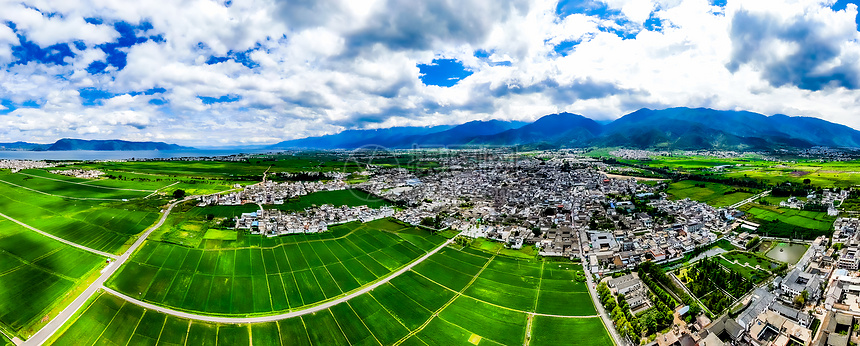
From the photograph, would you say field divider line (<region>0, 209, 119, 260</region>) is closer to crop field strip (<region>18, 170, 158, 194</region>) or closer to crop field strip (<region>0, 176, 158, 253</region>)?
crop field strip (<region>0, 176, 158, 253</region>)

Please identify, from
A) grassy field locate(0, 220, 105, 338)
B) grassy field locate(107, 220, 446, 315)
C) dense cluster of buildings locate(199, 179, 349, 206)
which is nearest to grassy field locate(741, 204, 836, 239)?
grassy field locate(107, 220, 446, 315)

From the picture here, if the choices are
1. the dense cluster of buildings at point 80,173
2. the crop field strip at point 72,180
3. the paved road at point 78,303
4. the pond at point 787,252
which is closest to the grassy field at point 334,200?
the paved road at point 78,303

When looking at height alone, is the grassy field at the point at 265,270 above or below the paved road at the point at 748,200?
below

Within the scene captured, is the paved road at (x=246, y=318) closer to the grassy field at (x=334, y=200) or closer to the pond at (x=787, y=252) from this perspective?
the grassy field at (x=334, y=200)

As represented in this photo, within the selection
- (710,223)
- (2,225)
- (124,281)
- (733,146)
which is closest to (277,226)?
(124,281)

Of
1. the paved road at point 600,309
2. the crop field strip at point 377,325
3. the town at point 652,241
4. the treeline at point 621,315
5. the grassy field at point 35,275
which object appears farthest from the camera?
the grassy field at point 35,275

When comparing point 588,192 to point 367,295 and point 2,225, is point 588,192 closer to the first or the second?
point 367,295

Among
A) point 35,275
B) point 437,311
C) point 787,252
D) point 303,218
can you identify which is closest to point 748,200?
point 787,252

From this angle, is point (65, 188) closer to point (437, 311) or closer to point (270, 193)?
point (270, 193)
